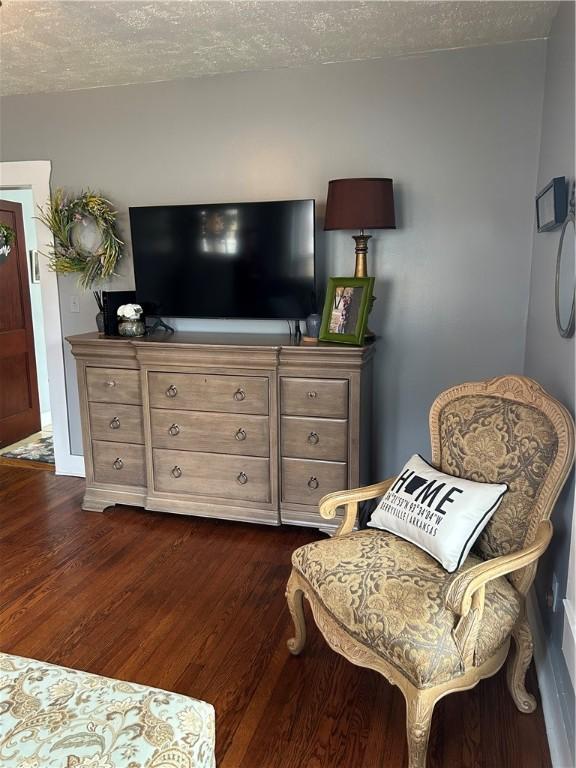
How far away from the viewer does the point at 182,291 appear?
3.33 m

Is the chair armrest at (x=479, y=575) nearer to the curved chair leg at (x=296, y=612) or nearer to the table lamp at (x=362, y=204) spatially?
the curved chair leg at (x=296, y=612)

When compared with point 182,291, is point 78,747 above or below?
below

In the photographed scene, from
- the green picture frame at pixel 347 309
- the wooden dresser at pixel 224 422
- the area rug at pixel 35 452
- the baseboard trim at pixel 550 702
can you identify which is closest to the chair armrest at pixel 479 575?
the baseboard trim at pixel 550 702

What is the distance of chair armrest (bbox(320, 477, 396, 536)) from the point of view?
80.4 inches

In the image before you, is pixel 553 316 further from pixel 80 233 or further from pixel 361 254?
pixel 80 233

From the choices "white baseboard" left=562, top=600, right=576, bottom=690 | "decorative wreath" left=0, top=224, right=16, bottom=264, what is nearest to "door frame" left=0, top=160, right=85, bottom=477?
"decorative wreath" left=0, top=224, right=16, bottom=264

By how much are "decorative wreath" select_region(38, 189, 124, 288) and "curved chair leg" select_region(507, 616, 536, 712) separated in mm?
2930

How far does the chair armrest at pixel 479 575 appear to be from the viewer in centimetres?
154

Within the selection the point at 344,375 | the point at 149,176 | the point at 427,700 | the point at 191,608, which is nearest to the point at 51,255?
the point at 149,176

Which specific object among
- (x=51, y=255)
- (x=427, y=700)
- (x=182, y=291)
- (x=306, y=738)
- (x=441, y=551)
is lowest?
(x=306, y=738)

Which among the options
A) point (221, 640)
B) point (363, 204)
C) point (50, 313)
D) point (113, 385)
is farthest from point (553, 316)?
point (50, 313)

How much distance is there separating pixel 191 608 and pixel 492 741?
1.26m

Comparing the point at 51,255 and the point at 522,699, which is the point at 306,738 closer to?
the point at 522,699

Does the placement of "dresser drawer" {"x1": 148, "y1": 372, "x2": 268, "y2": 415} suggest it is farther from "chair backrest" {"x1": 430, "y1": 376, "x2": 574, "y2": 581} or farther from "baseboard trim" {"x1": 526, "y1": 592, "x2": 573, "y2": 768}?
"baseboard trim" {"x1": 526, "y1": 592, "x2": 573, "y2": 768}
